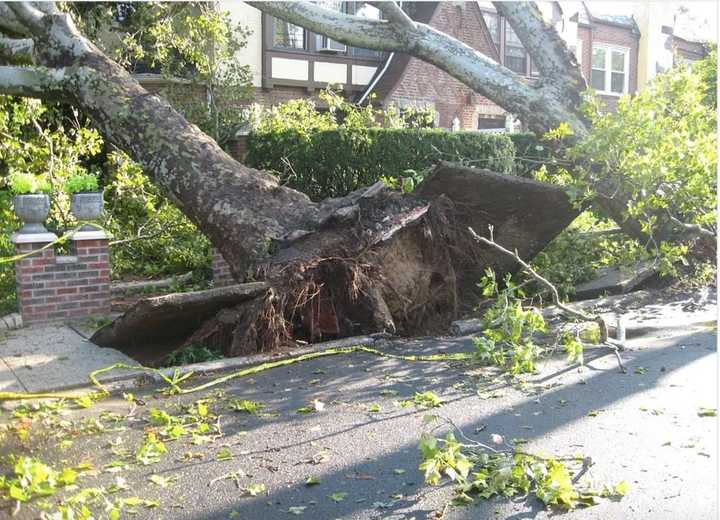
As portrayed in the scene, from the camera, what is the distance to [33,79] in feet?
26.8

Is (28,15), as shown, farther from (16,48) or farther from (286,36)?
(286,36)

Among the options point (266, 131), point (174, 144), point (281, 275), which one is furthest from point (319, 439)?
point (266, 131)

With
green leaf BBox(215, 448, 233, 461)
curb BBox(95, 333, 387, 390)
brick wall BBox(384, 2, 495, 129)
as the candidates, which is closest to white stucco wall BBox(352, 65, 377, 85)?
brick wall BBox(384, 2, 495, 129)

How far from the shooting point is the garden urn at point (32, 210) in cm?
709

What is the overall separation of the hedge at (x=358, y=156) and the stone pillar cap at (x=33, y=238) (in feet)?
15.6

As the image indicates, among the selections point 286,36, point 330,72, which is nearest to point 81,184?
point 286,36

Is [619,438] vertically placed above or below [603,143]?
below

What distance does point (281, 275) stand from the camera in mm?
6246

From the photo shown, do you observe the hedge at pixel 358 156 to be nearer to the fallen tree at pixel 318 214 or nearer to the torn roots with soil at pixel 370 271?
the fallen tree at pixel 318 214

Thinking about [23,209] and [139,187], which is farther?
[139,187]

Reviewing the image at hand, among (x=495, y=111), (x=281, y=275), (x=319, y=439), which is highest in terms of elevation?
(x=495, y=111)

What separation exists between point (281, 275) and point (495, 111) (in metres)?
18.2

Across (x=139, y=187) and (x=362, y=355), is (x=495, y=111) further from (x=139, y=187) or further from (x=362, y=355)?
(x=362, y=355)

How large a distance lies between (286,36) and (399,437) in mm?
15935
